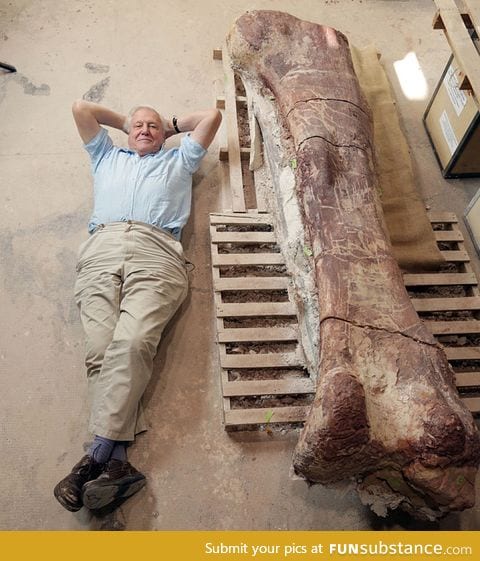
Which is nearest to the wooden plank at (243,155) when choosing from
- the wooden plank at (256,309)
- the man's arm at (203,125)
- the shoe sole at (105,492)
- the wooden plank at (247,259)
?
the man's arm at (203,125)

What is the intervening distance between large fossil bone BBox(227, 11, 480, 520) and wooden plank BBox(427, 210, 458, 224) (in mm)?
971

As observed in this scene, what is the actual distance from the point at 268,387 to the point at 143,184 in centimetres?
140

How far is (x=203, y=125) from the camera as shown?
328 centimetres

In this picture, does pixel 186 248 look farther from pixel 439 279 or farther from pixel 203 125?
pixel 439 279

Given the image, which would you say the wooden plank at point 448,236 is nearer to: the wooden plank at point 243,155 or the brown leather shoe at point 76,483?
the wooden plank at point 243,155

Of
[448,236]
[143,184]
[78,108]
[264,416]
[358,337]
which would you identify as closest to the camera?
[358,337]

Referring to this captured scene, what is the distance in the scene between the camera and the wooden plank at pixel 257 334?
287 centimetres

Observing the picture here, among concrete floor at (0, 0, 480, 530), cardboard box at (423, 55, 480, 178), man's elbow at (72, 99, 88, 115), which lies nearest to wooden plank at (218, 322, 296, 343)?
concrete floor at (0, 0, 480, 530)

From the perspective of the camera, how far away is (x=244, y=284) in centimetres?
303

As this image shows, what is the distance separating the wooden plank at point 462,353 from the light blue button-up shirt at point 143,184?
1717mm

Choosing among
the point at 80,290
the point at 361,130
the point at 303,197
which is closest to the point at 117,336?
the point at 80,290

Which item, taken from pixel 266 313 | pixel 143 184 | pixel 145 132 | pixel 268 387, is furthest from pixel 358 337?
pixel 145 132

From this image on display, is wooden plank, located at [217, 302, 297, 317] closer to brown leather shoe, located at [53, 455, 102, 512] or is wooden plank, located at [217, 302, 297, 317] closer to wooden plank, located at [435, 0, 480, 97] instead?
brown leather shoe, located at [53, 455, 102, 512]
